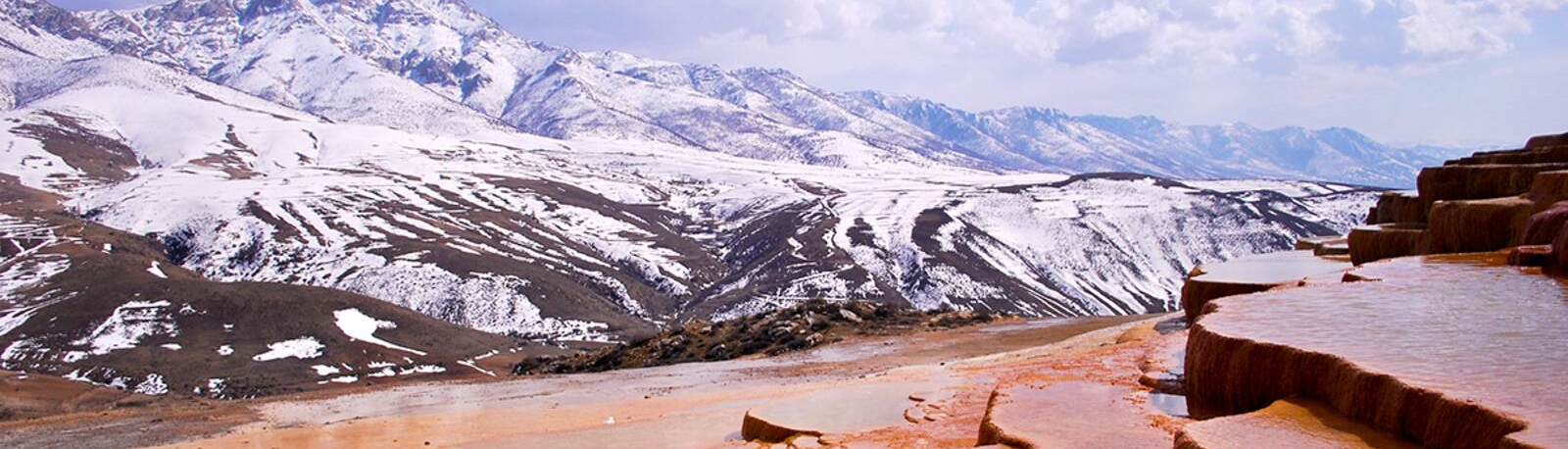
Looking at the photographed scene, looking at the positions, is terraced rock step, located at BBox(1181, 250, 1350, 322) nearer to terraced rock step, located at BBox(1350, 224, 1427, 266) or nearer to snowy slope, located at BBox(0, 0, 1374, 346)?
terraced rock step, located at BBox(1350, 224, 1427, 266)

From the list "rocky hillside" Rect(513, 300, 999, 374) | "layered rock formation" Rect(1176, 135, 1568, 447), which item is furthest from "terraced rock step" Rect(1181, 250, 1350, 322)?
"rocky hillside" Rect(513, 300, 999, 374)

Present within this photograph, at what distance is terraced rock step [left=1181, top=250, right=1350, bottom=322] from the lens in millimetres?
17641

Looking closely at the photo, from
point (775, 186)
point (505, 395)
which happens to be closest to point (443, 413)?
point (505, 395)

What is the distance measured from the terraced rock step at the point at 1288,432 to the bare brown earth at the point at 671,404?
96.4 inches

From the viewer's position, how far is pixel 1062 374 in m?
15.8

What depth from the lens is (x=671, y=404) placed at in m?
20.9

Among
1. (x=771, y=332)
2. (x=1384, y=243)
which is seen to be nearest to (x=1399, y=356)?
(x=1384, y=243)

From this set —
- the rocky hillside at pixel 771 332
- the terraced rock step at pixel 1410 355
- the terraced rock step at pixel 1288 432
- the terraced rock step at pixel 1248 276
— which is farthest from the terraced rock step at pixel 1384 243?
the rocky hillside at pixel 771 332

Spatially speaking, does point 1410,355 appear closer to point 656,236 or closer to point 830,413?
point 830,413

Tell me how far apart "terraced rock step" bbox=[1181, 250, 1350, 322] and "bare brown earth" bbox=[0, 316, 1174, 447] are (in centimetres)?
108

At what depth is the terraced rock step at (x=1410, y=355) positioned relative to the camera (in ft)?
23.5

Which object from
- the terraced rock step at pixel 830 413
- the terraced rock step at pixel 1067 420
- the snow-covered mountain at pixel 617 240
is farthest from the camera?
the snow-covered mountain at pixel 617 240

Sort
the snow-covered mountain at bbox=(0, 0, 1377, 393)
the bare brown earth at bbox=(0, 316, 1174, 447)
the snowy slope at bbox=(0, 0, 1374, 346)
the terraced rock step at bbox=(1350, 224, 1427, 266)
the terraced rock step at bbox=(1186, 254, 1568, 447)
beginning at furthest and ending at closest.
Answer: the snowy slope at bbox=(0, 0, 1374, 346), the snow-covered mountain at bbox=(0, 0, 1377, 393), the terraced rock step at bbox=(1350, 224, 1427, 266), the bare brown earth at bbox=(0, 316, 1174, 447), the terraced rock step at bbox=(1186, 254, 1568, 447)

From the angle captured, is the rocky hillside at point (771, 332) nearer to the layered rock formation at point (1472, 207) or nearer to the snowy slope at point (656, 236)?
the layered rock formation at point (1472, 207)
